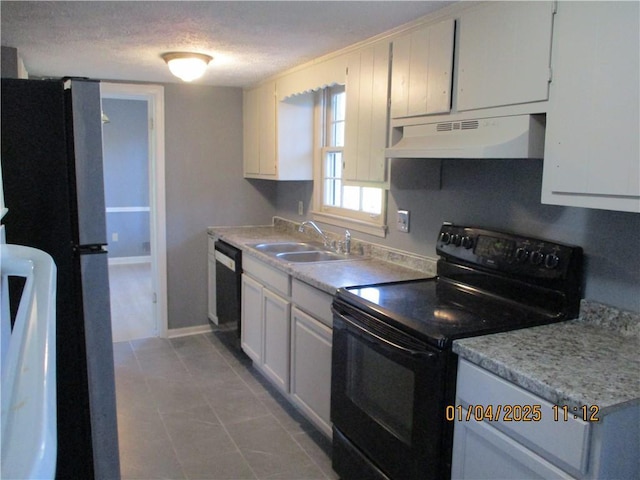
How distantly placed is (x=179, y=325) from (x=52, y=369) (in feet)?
13.0

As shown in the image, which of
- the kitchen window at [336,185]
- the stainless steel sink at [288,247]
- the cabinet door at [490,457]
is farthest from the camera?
the stainless steel sink at [288,247]

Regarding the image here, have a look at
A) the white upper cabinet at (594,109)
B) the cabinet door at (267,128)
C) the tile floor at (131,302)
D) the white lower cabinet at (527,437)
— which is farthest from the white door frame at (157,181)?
the white upper cabinet at (594,109)

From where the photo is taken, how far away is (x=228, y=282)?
3934 mm

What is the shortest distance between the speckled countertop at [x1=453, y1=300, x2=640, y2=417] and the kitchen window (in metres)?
1.62

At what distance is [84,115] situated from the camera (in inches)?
66.5

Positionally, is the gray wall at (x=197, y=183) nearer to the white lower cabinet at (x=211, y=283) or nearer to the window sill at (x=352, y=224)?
the white lower cabinet at (x=211, y=283)

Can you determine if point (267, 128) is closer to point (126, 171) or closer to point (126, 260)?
point (126, 171)

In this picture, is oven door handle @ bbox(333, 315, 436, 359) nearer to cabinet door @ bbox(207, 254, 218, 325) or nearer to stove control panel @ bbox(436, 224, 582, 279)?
stove control panel @ bbox(436, 224, 582, 279)

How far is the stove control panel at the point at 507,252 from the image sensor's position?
187cm

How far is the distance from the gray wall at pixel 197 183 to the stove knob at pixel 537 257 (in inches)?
118

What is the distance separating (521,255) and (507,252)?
7 cm

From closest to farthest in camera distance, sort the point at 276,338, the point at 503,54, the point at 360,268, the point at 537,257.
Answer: the point at 503,54
the point at 537,257
the point at 360,268
the point at 276,338

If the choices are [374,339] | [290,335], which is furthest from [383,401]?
[290,335]

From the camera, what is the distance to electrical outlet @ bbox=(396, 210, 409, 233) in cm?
280
